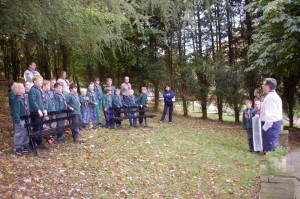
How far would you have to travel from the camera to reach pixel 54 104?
8094 millimetres

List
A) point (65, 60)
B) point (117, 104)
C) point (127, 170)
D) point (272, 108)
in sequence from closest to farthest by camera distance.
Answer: point (127, 170), point (272, 108), point (117, 104), point (65, 60)

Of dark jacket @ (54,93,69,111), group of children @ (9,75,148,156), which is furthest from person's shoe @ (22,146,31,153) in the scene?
dark jacket @ (54,93,69,111)

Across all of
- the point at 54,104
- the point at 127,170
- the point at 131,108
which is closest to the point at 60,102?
the point at 54,104

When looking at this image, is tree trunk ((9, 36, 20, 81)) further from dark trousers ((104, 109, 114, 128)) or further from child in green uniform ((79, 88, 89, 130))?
dark trousers ((104, 109, 114, 128))

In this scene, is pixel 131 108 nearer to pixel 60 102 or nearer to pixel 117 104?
pixel 117 104

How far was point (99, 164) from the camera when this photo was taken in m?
5.90

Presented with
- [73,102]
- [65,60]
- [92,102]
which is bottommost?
[92,102]

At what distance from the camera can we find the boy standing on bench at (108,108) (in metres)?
10.1

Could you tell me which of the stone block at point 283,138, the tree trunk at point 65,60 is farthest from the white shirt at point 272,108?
the tree trunk at point 65,60

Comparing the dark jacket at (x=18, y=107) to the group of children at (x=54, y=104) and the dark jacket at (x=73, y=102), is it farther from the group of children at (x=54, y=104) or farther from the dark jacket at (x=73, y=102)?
the dark jacket at (x=73, y=102)

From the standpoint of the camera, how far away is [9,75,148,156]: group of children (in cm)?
636

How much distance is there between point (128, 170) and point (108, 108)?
452 centimetres

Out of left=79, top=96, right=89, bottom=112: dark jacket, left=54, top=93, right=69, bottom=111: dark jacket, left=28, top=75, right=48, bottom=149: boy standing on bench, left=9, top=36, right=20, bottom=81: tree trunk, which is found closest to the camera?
left=28, top=75, right=48, bottom=149: boy standing on bench

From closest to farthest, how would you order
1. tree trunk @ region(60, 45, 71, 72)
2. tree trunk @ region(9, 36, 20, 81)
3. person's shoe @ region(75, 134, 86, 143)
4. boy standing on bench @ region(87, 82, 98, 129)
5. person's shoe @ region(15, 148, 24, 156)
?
person's shoe @ region(15, 148, 24, 156) < person's shoe @ region(75, 134, 86, 143) < boy standing on bench @ region(87, 82, 98, 129) < tree trunk @ region(9, 36, 20, 81) < tree trunk @ region(60, 45, 71, 72)
